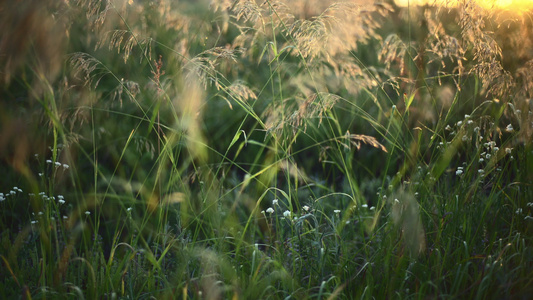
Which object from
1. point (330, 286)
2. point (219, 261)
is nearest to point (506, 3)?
point (330, 286)

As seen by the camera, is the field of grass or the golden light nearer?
the field of grass

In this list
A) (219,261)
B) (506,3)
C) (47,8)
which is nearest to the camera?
(219,261)

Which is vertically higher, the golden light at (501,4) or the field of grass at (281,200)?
the golden light at (501,4)

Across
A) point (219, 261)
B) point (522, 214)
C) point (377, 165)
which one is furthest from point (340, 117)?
point (219, 261)

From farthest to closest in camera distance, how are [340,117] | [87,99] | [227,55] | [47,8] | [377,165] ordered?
[340,117], [377,165], [87,99], [227,55], [47,8]

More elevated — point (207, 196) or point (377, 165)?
point (207, 196)

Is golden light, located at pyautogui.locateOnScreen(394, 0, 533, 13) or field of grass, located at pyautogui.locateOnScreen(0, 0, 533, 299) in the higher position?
golden light, located at pyautogui.locateOnScreen(394, 0, 533, 13)

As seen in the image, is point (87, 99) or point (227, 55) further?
point (87, 99)

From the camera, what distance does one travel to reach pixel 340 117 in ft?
11.0

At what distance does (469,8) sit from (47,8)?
1638 mm

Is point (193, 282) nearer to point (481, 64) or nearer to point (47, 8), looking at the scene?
point (47, 8)

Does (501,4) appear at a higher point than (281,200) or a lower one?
higher

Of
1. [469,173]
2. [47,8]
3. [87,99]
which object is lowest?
[469,173]

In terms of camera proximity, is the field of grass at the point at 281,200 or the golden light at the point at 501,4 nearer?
the field of grass at the point at 281,200
